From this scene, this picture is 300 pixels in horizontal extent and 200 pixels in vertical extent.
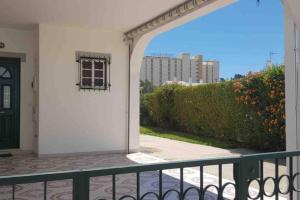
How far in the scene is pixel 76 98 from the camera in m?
8.31

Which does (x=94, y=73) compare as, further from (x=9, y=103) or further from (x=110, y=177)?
(x=110, y=177)

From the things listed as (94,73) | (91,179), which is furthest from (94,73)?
(91,179)

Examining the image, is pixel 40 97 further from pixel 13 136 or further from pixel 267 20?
pixel 267 20

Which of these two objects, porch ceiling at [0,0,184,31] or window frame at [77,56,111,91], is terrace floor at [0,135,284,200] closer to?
window frame at [77,56,111,91]

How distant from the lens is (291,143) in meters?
3.56

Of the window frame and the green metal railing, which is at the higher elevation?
the window frame

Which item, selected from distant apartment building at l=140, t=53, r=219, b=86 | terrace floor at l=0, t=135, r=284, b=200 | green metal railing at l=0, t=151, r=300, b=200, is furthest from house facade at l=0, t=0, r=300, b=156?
distant apartment building at l=140, t=53, r=219, b=86

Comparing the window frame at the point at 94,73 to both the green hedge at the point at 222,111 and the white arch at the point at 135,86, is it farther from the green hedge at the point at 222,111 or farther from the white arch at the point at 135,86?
the green hedge at the point at 222,111

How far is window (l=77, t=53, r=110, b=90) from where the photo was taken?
331 inches

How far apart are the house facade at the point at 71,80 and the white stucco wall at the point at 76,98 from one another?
0.07 feet

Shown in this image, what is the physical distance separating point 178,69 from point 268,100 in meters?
37.4

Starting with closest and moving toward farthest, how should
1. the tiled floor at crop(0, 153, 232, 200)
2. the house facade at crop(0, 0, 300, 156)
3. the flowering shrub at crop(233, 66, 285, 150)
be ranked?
the tiled floor at crop(0, 153, 232, 200)
the flowering shrub at crop(233, 66, 285, 150)
the house facade at crop(0, 0, 300, 156)

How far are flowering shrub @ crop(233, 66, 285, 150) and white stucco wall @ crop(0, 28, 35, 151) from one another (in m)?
5.28

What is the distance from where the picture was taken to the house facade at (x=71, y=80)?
798 centimetres
